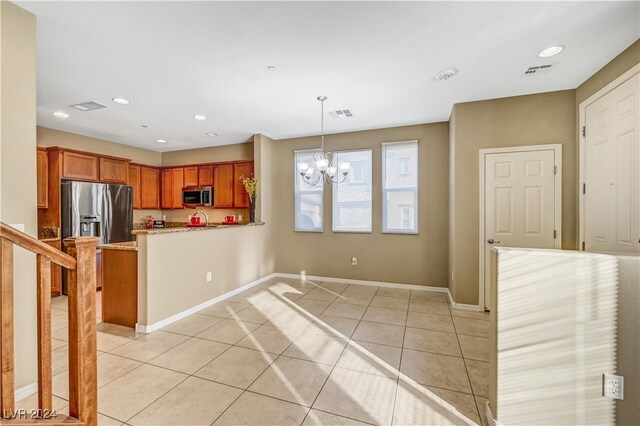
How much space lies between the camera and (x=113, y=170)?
515 cm

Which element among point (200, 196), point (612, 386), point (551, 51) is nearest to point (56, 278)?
point (200, 196)

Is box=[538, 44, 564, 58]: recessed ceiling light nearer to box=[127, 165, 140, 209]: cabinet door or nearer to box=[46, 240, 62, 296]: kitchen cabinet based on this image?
box=[46, 240, 62, 296]: kitchen cabinet

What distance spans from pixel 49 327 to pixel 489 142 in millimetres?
4491

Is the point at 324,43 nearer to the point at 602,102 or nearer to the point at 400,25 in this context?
the point at 400,25

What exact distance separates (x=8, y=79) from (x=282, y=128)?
10.8 feet

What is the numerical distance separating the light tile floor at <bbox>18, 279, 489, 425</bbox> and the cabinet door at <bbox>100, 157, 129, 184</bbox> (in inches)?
92.2

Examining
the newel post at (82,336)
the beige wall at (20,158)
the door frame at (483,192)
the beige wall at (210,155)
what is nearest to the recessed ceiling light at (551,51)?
the door frame at (483,192)

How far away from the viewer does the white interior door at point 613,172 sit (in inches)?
91.4

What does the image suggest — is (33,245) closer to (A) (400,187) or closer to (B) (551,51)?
(B) (551,51)

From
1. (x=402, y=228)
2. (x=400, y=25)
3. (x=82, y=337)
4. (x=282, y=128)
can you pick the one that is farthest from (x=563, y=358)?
(x=282, y=128)

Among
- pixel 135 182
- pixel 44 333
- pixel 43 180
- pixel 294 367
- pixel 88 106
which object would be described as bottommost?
pixel 294 367

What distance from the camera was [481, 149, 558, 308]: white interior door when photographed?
133 inches

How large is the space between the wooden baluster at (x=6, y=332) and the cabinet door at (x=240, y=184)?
4.31 m

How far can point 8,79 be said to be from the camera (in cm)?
188
